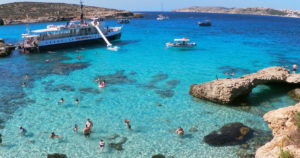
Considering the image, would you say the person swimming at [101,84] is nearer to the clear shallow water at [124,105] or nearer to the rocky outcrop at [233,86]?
the clear shallow water at [124,105]

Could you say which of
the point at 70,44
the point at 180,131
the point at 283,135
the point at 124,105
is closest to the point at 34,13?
the point at 70,44

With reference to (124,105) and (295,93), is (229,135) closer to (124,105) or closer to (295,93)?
(124,105)

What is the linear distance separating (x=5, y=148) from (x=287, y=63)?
37.9 metres

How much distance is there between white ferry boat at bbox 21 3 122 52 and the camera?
4900cm

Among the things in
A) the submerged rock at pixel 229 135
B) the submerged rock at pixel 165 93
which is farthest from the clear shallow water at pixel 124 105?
the submerged rock at pixel 229 135

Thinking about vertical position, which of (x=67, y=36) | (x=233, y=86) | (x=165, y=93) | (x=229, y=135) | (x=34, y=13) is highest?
(x=34, y=13)

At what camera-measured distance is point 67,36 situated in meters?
53.4

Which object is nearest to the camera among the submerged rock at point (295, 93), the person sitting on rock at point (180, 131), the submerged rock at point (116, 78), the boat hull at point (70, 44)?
the person sitting on rock at point (180, 131)

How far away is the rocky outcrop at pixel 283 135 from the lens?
10.7 meters

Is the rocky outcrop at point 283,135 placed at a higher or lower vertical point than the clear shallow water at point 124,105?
higher

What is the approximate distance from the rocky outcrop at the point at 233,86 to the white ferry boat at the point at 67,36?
34378 millimetres

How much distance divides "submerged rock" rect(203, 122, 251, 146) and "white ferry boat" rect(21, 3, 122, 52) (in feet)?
132

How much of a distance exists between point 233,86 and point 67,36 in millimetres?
40056

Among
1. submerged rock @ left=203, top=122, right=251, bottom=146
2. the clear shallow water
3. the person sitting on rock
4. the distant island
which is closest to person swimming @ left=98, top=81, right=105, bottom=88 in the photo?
the clear shallow water
